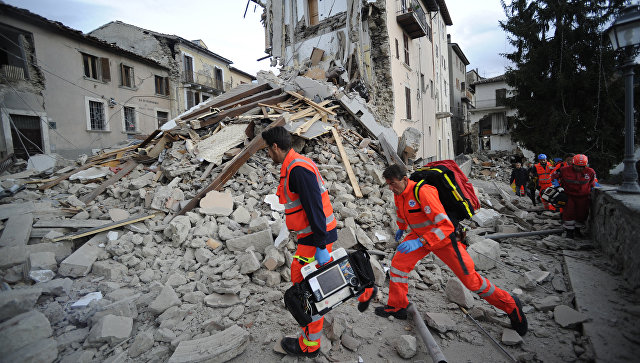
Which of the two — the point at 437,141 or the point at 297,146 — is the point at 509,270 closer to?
the point at 297,146

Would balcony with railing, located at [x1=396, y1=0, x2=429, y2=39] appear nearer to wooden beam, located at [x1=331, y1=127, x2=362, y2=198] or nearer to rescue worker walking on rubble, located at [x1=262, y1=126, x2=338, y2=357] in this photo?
wooden beam, located at [x1=331, y1=127, x2=362, y2=198]

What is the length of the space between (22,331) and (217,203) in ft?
9.07

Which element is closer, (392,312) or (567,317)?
(567,317)

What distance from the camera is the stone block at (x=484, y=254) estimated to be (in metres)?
4.33

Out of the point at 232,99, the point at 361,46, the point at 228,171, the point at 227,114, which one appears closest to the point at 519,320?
the point at 228,171

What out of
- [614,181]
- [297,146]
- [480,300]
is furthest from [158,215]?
[614,181]

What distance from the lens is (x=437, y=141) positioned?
71.3 ft

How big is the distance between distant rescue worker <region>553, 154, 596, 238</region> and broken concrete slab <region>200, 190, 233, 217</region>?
618 centimetres


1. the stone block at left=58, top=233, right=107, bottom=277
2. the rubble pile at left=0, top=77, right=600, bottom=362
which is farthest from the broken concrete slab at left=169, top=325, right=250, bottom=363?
the stone block at left=58, top=233, right=107, bottom=277

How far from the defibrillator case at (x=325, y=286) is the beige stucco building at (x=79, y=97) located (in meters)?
10.8

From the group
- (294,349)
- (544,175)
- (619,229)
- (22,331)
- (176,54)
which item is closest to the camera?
(22,331)

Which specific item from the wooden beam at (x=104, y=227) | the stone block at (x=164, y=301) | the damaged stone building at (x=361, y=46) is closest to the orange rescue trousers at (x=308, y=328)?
the stone block at (x=164, y=301)

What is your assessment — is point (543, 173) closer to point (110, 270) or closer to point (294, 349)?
point (294, 349)

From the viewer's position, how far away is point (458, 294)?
11.1 ft
